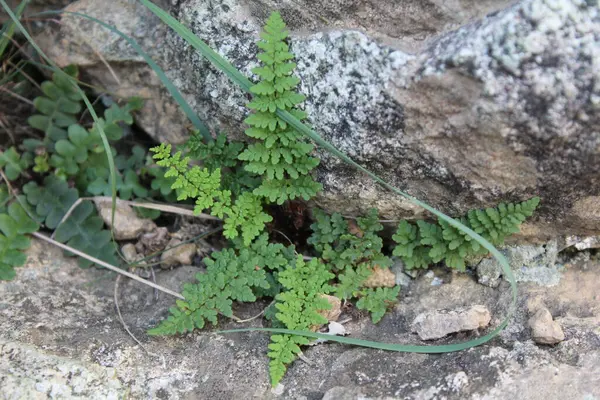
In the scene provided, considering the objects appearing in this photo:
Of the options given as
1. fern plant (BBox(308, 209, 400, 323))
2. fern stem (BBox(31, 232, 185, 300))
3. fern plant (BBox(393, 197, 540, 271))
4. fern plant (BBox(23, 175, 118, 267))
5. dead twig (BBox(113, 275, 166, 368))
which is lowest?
dead twig (BBox(113, 275, 166, 368))

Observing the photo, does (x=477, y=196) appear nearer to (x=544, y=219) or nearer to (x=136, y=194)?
(x=544, y=219)

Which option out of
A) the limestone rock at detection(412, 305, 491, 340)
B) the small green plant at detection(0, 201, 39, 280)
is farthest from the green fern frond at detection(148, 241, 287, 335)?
the small green plant at detection(0, 201, 39, 280)

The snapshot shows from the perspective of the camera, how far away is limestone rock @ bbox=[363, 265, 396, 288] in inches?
120

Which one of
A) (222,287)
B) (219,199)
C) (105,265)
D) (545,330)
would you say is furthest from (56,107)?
(545,330)

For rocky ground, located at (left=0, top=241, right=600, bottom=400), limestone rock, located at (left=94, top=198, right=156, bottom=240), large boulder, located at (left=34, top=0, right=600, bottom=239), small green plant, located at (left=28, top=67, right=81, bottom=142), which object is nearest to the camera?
large boulder, located at (left=34, top=0, right=600, bottom=239)

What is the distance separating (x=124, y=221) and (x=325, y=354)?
1395 millimetres

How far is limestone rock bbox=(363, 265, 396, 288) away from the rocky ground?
7cm

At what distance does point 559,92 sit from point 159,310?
6.66ft

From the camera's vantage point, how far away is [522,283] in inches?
113

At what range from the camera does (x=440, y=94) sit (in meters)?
2.53

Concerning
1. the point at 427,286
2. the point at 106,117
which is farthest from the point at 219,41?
the point at 427,286

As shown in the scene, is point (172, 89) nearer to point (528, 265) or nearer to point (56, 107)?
point (56, 107)

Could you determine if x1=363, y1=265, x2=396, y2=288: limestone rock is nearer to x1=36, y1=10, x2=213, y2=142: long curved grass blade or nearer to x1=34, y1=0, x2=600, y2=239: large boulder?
x1=34, y1=0, x2=600, y2=239: large boulder

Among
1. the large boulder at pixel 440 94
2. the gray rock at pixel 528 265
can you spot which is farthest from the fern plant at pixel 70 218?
the gray rock at pixel 528 265
